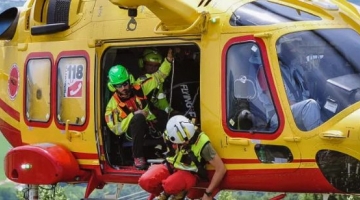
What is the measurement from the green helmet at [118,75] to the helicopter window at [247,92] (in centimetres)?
120

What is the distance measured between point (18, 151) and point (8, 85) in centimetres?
109

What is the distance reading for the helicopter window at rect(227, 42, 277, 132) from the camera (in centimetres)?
741

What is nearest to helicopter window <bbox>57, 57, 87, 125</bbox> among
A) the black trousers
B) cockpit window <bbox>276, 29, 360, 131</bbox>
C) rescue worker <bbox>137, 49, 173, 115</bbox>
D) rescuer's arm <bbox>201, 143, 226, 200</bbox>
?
rescue worker <bbox>137, 49, 173, 115</bbox>

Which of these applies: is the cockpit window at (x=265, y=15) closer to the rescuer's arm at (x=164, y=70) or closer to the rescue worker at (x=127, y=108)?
the rescuer's arm at (x=164, y=70)

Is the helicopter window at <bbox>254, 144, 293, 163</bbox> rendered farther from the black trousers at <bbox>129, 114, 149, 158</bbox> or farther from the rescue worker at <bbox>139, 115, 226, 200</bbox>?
the black trousers at <bbox>129, 114, 149, 158</bbox>

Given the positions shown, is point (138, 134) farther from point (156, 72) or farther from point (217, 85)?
point (217, 85)

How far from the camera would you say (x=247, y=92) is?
295 inches

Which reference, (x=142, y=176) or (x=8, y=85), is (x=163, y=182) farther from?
(x=8, y=85)

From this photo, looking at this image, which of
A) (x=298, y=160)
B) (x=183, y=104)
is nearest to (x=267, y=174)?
(x=298, y=160)

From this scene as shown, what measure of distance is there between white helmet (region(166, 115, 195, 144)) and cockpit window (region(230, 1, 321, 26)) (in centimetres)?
92

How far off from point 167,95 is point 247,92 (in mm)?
1382

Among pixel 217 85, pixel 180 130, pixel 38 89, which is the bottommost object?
pixel 38 89

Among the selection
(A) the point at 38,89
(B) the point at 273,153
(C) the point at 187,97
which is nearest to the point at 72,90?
(A) the point at 38,89

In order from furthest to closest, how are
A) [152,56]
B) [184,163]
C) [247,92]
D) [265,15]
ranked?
[152,56]
[184,163]
[265,15]
[247,92]
